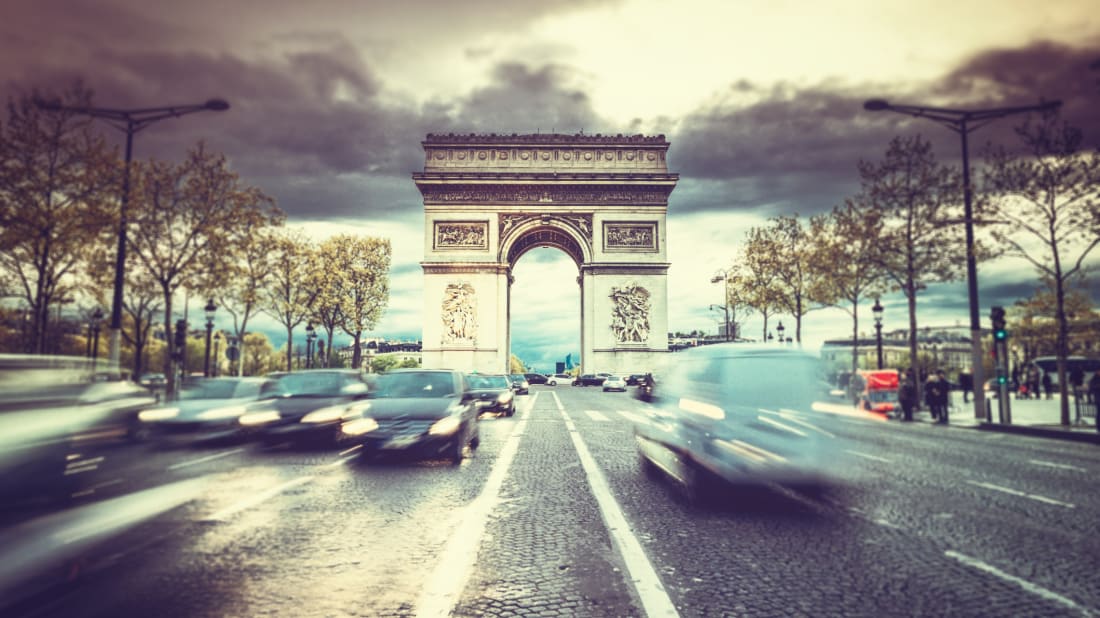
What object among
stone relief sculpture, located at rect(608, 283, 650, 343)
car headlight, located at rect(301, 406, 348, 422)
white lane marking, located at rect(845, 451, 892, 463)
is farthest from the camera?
stone relief sculpture, located at rect(608, 283, 650, 343)

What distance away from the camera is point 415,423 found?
31.9 feet

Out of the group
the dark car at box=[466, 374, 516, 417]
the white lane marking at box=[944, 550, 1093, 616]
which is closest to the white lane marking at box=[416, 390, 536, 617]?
the white lane marking at box=[944, 550, 1093, 616]

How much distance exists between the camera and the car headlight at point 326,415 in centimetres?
1198

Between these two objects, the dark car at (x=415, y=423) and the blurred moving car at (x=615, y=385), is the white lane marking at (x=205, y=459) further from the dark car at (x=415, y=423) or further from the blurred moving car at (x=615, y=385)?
the blurred moving car at (x=615, y=385)

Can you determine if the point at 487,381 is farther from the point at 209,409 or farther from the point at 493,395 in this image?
the point at 209,409

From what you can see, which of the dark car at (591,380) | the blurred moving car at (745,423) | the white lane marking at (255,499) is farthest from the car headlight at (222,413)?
the dark car at (591,380)

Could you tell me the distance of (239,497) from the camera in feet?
24.3

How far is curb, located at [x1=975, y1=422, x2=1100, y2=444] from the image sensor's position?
15966mm

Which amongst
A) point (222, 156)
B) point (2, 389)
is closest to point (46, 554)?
point (2, 389)

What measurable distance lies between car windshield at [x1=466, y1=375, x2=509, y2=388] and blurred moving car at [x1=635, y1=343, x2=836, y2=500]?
1478cm

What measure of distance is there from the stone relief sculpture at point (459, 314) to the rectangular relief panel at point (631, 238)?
33.7 ft

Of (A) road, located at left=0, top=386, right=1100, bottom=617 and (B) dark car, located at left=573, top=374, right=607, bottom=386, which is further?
(B) dark car, located at left=573, top=374, right=607, bottom=386

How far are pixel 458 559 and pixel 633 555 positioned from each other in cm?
120

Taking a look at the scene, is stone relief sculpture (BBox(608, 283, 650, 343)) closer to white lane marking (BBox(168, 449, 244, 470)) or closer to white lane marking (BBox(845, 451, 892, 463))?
white lane marking (BBox(845, 451, 892, 463))
